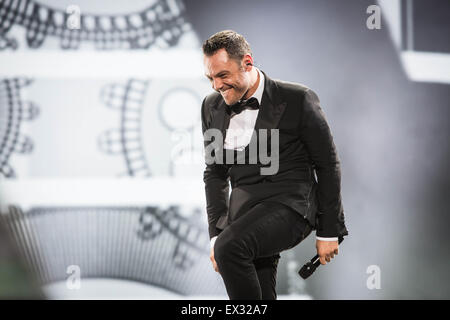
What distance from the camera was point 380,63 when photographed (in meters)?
2.76

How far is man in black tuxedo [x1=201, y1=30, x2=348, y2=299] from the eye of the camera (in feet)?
5.10

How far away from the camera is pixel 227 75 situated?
1.61 metres

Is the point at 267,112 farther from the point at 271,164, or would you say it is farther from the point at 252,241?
the point at 252,241

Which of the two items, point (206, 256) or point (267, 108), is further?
point (206, 256)

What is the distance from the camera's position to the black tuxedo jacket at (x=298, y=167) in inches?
64.2

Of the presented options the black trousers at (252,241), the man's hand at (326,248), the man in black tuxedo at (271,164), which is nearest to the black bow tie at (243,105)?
the man in black tuxedo at (271,164)

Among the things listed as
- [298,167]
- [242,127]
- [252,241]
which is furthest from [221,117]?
[252,241]

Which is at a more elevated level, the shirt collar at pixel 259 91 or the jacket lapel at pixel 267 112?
the shirt collar at pixel 259 91

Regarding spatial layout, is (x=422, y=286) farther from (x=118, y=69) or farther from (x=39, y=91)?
(x=39, y=91)

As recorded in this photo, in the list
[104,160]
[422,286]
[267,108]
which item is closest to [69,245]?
[104,160]

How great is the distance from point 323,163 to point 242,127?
306 millimetres

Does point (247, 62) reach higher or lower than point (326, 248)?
higher

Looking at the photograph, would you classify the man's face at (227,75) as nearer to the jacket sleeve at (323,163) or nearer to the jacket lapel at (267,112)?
the jacket lapel at (267,112)

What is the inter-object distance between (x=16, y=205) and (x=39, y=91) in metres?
0.67
